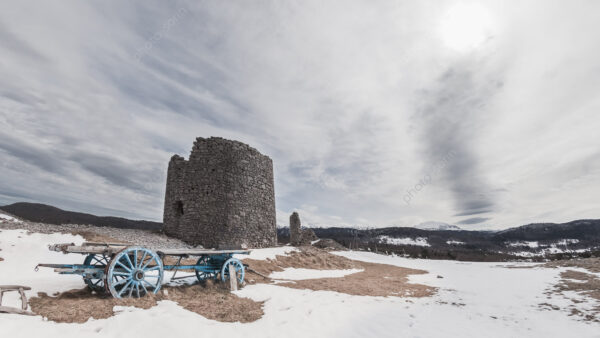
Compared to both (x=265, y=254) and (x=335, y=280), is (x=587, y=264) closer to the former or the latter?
(x=335, y=280)

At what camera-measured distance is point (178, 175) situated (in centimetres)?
1784

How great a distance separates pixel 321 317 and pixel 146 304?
3466 mm

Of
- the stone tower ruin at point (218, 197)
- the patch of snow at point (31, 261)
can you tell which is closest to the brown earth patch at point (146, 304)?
the patch of snow at point (31, 261)

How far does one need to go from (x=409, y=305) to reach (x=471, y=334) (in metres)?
2.14

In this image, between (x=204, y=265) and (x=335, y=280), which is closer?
(x=204, y=265)

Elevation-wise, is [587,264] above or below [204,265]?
below

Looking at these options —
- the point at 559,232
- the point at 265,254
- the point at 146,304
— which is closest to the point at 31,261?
the point at 146,304

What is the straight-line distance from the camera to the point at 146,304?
17.8 feet

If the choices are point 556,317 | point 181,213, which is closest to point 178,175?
point 181,213

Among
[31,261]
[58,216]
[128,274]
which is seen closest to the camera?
[128,274]

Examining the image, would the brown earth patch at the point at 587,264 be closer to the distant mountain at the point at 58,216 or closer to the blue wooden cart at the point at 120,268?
the blue wooden cart at the point at 120,268

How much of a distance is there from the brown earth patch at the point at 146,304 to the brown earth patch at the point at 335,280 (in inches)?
98.9

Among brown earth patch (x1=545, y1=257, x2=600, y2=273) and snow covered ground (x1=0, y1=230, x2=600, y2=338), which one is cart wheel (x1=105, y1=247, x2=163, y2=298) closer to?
snow covered ground (x1=0, y1=230, x2=600, y2=338)

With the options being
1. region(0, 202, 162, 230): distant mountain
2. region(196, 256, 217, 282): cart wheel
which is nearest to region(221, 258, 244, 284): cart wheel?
region(196, 256, 217, 282): cart wheel
